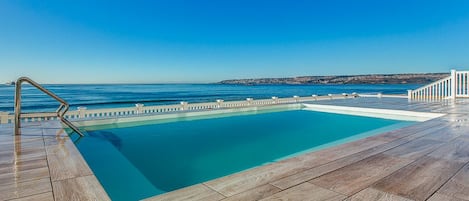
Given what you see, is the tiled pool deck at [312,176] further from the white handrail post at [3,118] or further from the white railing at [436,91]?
the white railing at [436,91]

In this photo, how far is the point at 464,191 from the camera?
5.08ft

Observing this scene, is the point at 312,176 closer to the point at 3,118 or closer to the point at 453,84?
the point at 3,118

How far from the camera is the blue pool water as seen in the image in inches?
111

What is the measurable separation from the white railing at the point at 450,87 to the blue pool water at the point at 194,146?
4.30 meters

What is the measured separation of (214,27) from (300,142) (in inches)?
488

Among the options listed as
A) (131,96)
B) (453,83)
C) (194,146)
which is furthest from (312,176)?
(131,96)

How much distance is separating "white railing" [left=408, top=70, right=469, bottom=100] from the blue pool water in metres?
4.30

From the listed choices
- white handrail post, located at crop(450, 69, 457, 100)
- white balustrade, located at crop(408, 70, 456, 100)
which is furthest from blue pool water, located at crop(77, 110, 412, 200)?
white balustrade, located at crop(408, 70, 456, 100)

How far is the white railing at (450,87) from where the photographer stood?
838 centimetres

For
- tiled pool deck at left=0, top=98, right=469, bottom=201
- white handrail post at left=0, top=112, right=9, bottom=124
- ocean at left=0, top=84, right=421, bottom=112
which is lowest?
ocean at left=0, top=84, right=421, bottom=112

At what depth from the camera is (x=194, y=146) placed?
431cm

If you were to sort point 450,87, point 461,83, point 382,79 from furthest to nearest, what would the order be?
1. point 382,79
2. point 450,87
3. point 461,83

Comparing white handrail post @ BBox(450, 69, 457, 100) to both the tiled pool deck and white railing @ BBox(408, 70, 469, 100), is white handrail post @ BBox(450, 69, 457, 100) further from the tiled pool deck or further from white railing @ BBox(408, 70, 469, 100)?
the tiled pool deck

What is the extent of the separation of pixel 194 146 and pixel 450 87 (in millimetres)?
9630
